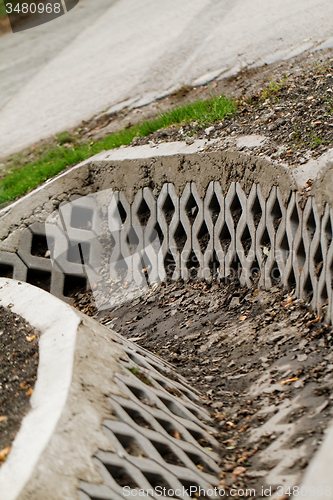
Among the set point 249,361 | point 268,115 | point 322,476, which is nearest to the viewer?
point 322,476

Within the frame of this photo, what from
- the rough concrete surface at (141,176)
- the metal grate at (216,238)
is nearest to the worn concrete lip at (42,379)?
the metal grate at (216,238)

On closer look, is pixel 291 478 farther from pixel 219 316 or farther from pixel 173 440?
pixel 219 316

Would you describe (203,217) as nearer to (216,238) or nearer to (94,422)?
(216,238)

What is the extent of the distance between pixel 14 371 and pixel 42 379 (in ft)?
0.97

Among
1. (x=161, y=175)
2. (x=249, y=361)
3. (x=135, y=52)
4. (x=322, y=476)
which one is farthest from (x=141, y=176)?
(x=135, y=52)

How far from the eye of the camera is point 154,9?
7887 millimetres

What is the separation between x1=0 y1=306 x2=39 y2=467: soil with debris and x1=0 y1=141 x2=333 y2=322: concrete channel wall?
6.07ft

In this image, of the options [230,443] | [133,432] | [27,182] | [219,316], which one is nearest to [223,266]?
[219,316]

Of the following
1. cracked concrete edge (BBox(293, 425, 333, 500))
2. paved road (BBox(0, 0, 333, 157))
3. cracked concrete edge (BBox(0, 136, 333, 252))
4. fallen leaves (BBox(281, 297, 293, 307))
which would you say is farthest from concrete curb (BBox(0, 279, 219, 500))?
paved road (BBox(0, 0, 333, 157))

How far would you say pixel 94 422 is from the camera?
1948 mm

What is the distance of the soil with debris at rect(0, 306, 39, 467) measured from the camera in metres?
2.02

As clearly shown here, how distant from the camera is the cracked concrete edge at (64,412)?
169 centimetres

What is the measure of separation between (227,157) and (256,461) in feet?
8.27

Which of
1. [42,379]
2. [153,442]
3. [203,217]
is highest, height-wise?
[42,379]
